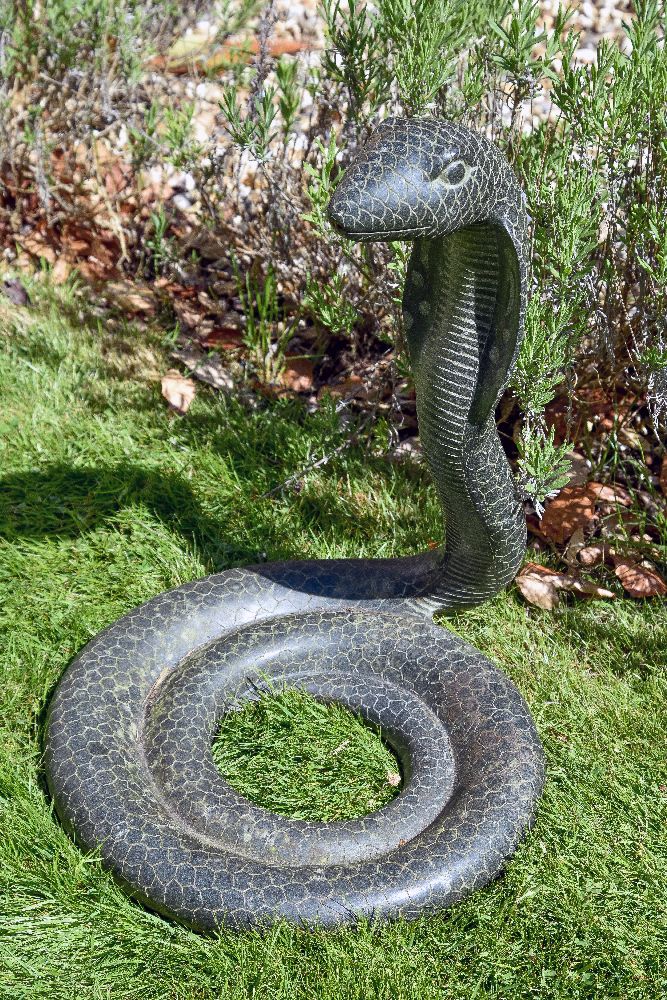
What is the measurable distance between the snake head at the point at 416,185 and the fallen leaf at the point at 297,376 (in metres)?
2.64

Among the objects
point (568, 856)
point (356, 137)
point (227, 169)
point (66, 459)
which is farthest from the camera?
point (227, 169)

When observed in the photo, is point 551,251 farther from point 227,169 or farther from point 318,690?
point 227,169

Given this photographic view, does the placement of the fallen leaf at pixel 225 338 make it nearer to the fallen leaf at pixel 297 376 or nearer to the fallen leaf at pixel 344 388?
the fallen leaf at pixel 297 376

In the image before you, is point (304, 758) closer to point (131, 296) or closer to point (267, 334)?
point (267, 334)

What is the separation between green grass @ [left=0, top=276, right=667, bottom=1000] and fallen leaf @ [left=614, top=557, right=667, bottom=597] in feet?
0.23

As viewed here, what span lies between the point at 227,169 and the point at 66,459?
221 cm

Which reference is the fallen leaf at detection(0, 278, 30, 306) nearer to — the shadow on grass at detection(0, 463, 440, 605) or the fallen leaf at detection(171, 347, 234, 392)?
the fallen leaf at detection(171, 347, 234, 392)

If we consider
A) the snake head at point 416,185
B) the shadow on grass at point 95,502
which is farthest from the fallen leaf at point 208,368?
the snake head at point 416,185

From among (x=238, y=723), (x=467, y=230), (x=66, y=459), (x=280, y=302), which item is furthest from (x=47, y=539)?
(x=467, y=230)

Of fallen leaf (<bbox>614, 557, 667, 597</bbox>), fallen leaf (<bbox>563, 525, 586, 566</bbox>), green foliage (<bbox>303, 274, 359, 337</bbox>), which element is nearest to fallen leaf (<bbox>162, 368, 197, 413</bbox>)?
green foliage (<bbox>303, 274, 359, 337</bbox>)

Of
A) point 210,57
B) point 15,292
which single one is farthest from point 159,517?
point 210,57

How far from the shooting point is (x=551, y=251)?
12.0 ft

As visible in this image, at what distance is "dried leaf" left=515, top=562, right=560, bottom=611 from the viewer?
4.14 metres

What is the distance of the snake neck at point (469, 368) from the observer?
107 inches
